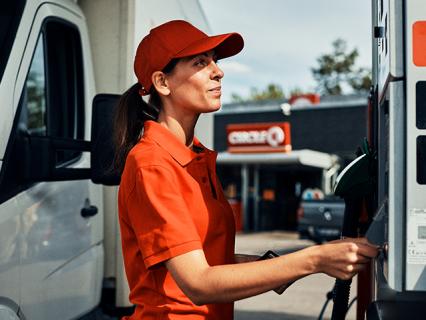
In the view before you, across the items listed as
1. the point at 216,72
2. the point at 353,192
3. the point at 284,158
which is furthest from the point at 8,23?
the point at 284,158

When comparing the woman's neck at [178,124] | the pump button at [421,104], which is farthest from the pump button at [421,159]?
the woman's neck at [178,124]

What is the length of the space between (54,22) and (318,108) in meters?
24.1

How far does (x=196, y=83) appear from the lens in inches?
75.2

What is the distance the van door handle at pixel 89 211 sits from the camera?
308 cm

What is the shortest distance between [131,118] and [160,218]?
505 mm

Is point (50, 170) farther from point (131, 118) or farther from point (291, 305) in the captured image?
point (291, 305)

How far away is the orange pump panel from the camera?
4.53 ft

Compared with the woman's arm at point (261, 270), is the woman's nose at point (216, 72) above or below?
above

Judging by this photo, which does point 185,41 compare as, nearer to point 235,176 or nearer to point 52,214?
point 52,214

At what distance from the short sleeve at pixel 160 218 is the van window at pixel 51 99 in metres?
0.84

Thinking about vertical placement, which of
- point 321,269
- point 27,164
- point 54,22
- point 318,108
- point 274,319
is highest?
point 318,108

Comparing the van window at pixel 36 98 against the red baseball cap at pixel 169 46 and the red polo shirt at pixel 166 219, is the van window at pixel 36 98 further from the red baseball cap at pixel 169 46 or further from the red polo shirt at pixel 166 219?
the red polo shirt at pixel 166 219

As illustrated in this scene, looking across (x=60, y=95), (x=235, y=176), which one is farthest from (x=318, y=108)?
(x=60, y=95)

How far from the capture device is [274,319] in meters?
7.36
